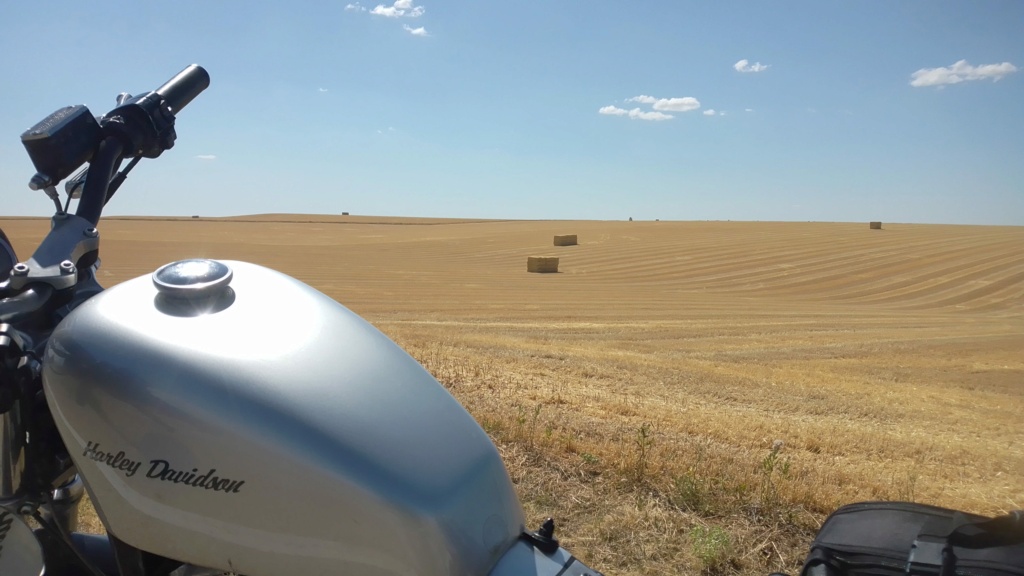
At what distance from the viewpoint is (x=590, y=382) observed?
7.15 m

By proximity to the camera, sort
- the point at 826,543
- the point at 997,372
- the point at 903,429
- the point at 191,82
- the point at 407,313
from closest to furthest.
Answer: the point at 826,543
the point at 191,82
the point at 903,429
the point at 997,372
the point at 407,313

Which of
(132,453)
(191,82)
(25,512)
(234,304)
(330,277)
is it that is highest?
(191,82)

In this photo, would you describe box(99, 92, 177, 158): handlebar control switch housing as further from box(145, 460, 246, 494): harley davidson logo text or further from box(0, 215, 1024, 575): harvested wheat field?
box(0, 215, 1024, 575): harvested wheat field

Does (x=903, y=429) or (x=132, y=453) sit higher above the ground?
(x=132, y=453)

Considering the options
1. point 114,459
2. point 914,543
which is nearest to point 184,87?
point 114,459

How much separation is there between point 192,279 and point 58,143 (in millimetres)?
775

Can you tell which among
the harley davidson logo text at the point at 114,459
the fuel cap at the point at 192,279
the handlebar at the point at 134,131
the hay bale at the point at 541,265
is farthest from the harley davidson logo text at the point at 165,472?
the hay bale at the point at 541,265

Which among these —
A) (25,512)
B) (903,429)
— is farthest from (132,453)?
(903,429)

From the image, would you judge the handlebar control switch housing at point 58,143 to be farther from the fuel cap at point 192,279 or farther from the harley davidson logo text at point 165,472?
the harley davidson logo text at point 165,472

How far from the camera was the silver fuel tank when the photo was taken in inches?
55.1

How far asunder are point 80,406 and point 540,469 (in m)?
2.42

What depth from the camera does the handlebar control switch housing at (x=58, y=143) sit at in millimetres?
2037

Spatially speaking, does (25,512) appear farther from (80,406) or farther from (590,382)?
(590,382)

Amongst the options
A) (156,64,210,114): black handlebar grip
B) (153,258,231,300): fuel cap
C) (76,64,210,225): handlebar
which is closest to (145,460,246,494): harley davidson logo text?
(153,258,231,300): fuel cap
